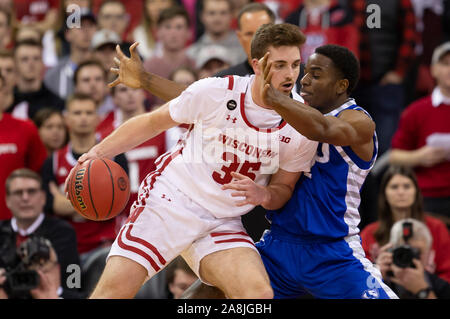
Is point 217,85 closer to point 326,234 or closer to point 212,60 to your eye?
point 326,234

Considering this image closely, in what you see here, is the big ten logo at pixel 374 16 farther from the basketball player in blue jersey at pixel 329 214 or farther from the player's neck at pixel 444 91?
the basketball player in blue jersey at pixel 329 214

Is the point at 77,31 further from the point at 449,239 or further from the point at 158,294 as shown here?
the point at 449,239

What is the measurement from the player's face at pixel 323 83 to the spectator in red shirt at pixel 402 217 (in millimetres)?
2333

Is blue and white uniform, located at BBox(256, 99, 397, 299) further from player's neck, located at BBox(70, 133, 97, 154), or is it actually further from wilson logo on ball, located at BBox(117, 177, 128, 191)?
player's neck, located at BBox(70, 133, 97, 154)

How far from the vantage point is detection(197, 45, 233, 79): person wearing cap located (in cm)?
889

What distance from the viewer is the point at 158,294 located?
715 centimetres

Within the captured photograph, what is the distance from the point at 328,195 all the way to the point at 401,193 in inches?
99.7

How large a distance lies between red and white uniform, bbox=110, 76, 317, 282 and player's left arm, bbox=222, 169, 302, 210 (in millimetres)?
58

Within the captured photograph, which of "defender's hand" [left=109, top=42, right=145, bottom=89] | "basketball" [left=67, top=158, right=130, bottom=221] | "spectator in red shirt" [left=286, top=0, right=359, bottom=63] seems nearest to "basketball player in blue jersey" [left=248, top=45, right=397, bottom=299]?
"basketball" [left=67, top=158, right=130, bottom=221]

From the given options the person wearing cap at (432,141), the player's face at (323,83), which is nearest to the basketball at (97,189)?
the player's face at (323,83)

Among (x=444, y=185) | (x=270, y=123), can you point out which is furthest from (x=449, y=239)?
(x=270, y=123)

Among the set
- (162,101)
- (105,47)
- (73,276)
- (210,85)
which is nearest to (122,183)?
(210,85)

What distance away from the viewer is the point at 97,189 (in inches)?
201
